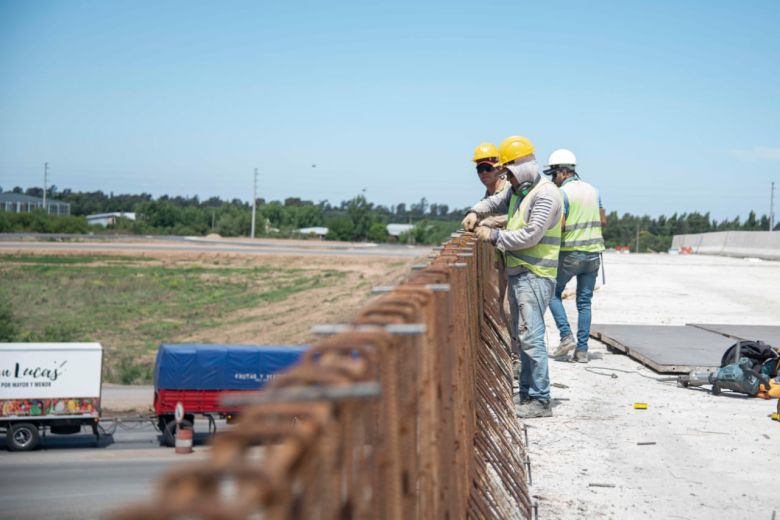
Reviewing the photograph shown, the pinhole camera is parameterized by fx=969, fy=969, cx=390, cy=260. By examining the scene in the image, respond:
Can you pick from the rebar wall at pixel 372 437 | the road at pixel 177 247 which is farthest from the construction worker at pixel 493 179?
the road at pixel 177 247

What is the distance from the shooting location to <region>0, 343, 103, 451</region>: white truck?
3644cm

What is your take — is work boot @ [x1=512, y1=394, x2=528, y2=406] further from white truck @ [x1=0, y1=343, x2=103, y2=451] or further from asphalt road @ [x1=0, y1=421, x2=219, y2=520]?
white truck @ [x1=0, y1=343, x2=103, y2=451]

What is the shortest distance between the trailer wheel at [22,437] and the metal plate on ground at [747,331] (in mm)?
28591

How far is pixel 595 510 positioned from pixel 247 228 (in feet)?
414

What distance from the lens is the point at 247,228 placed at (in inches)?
5148

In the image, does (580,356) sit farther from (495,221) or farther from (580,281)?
(495,221)

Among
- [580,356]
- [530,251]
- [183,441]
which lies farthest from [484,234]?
[183,441]

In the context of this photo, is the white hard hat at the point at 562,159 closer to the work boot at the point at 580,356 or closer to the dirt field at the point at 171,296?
the work boot at the point at 580,356

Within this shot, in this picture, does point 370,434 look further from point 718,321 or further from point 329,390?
point 718,321

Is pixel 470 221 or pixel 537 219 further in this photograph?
pixel 470 221

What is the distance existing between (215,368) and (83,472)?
23.9 feet

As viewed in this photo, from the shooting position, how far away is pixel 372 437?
9.60 ft

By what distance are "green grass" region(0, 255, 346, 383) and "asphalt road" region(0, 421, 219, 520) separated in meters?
10.1

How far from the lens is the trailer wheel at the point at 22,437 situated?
3659 cm
